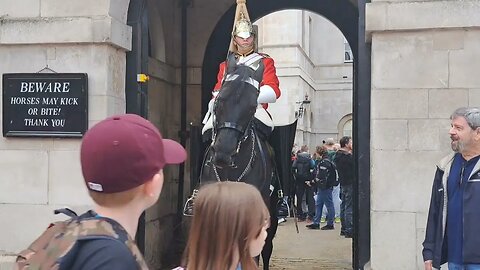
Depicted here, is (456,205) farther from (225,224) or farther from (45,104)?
(45,104)

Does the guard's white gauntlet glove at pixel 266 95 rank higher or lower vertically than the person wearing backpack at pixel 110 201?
higher

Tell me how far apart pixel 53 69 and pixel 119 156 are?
176 inches

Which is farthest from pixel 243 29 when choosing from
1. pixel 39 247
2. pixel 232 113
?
pixel 39 247

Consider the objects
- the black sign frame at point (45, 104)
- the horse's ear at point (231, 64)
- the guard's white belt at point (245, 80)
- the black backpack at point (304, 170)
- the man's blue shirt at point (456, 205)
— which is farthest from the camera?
the black backpack at point (304, 170)

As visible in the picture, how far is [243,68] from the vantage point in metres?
5.58

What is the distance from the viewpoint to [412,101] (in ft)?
17.1

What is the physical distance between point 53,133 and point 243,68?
1.90 meters

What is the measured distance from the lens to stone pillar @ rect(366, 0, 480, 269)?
515 centimetres

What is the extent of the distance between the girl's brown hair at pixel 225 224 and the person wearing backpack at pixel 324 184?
33.4ft

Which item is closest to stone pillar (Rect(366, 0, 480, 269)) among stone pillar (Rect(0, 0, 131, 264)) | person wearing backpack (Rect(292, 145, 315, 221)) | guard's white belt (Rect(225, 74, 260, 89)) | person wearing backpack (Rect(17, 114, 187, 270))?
guard's white belt (Rect(225, 74, 260, 89))

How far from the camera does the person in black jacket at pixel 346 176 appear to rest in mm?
10984

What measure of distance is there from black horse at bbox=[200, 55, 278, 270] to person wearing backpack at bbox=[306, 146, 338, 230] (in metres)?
6.27

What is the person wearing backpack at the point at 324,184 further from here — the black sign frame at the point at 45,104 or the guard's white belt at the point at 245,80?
the black sign frame at the point at 45,104

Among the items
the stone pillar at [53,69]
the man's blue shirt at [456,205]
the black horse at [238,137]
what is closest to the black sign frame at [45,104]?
the stone pillar at [53,69]
